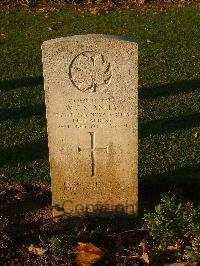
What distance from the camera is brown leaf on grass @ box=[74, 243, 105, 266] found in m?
4.78

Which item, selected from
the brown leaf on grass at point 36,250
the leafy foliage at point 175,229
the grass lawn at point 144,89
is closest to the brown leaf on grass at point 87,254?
the brown leaf on grass at point 36,250

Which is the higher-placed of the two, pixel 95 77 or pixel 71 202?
pixel 95 77

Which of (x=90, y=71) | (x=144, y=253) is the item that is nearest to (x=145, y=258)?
(x=144, y=253)

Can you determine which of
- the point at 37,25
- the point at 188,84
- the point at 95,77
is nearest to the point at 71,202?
the point at 95,77

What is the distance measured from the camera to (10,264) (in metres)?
4.85

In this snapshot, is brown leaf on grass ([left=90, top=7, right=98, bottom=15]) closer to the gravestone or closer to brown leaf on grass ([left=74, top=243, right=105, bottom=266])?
the gravestone

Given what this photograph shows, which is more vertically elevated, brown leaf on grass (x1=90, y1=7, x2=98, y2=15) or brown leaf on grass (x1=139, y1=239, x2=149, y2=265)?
brown leaf on grass (x1=90, y1=7, x2=98, y2=15)

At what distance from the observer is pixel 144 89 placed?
902cm

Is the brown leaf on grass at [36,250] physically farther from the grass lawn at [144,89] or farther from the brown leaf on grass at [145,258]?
the grass lawn at [144,89]

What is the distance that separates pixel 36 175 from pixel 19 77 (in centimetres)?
351

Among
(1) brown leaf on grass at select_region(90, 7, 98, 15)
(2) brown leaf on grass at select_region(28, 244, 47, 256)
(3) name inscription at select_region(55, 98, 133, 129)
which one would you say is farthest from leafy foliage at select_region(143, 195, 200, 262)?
(1) brown leaf on grass at select_region(90, 7, 98, 15)

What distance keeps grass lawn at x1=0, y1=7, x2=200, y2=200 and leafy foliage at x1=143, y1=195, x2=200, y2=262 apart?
1.02 meters

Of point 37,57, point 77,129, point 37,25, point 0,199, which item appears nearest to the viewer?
point 77,129

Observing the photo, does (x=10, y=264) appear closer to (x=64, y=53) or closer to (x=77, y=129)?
(x=77, y=129)
